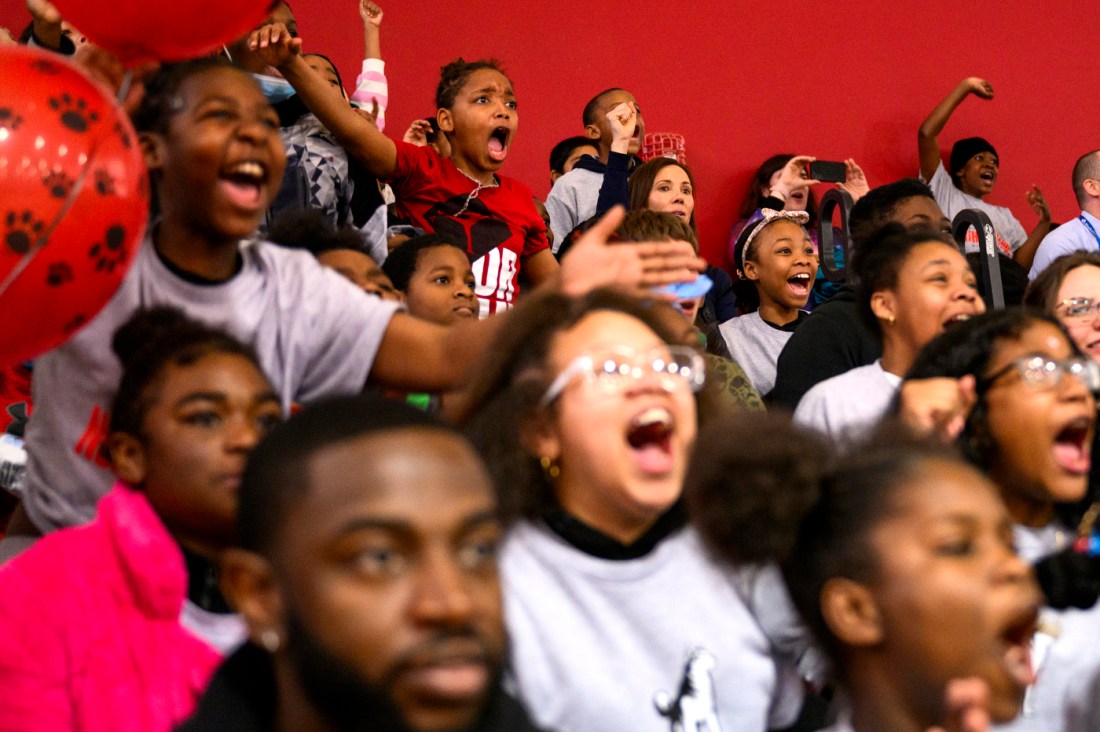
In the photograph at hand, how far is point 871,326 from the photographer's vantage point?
279 cm

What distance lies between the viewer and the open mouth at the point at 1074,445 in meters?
1.84

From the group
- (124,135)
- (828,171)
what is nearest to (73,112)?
(124,135)

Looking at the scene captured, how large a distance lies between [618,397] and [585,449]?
0.08m

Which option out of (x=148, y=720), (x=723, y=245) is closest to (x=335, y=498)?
(x=148, y=720)

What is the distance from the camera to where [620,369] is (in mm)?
1620

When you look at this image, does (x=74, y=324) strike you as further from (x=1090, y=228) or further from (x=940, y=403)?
(x=1090, y=228)

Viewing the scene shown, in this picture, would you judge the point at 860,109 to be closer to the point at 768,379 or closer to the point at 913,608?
the point at 768,379

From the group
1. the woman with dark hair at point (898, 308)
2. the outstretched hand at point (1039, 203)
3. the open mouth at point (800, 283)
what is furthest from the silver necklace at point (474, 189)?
the outstretched hand at point (1039, 203)

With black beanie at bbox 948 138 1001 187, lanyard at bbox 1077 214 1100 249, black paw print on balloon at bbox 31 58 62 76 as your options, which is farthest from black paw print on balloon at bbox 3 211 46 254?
black beanie at bbox 948 138 1001 187

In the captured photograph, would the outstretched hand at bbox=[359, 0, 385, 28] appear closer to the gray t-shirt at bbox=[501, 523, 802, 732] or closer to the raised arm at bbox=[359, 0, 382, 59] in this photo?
the raised arm at bbox=[359, 0, 382, 59]

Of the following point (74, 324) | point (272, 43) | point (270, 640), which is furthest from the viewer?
point (272, 43)

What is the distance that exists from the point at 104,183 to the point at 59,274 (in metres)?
0.13

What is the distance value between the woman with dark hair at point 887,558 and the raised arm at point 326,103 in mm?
1430

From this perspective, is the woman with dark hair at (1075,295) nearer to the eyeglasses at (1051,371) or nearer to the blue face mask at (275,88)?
the eyeglasses at (1051,371)
